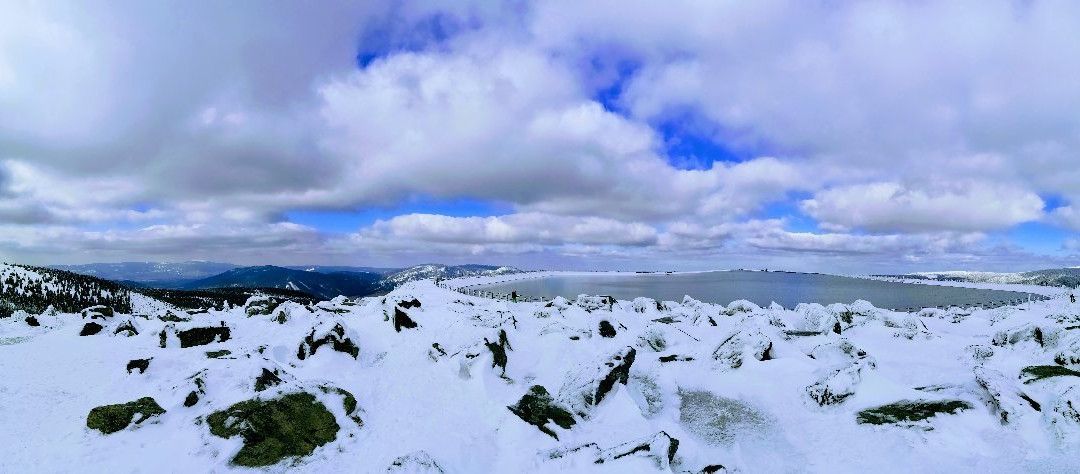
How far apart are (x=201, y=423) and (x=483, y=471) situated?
10271mm

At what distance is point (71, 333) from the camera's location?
3133cm

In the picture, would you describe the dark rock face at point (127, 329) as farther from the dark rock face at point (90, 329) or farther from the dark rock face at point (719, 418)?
the dark rock face at point (719, 418)

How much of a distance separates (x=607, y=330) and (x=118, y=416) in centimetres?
3025

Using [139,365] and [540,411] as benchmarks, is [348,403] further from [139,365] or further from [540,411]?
[139,365]

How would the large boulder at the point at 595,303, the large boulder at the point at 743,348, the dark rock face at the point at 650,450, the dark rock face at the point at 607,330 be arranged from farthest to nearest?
the large boulder at the point at 595,303 → the dark rock face at the point at 607,330 → the large boulder at the point at 743,348 → the dark rock face at the point at 650,450

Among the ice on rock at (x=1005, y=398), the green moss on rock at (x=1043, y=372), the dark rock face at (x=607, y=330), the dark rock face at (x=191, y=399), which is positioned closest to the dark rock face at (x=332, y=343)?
the dark rock face at (x=191, y=399)

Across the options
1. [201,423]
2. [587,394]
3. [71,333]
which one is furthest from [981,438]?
[71,333]

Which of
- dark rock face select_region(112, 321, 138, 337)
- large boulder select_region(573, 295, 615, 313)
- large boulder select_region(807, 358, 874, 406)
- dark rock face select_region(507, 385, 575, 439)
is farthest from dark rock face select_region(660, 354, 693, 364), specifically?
dark rock face select_region(112, 321, 138, 337)

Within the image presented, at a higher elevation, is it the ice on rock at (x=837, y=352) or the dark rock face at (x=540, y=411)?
the ice on rock at (x=837, y=352)

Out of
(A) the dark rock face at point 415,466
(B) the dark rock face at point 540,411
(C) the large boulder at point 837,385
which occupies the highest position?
(C) the large boulder at point 837,385

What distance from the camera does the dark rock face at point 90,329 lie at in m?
31.2

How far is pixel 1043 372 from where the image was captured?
2080 cm

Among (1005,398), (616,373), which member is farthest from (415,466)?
(1005,398)

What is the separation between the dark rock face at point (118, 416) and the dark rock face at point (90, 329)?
836 inches
